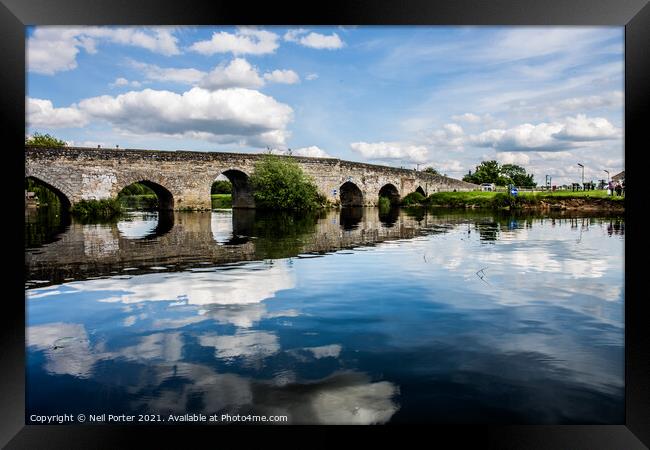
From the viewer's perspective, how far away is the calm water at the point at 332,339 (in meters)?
3.34

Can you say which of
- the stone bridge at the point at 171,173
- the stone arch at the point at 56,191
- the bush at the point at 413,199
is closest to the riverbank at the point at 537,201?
the bush at the point at 413,199

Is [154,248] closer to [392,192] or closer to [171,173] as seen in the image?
[171,173]

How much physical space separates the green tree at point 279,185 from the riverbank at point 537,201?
51.7 ft

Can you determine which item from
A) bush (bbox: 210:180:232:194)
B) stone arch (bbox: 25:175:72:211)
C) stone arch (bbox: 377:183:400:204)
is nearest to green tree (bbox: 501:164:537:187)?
stone arch (bbox: 377:183:400:204)

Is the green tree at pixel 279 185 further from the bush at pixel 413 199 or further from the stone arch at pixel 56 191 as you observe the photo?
the bush at pixel 413 199

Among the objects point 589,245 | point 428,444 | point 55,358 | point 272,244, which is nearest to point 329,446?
point 428,444

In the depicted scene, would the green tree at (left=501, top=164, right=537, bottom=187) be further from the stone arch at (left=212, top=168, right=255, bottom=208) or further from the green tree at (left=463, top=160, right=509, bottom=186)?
the stone arch at (left=212, top=168, right=255, bottom=208)

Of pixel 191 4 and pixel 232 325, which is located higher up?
pixel 191 4

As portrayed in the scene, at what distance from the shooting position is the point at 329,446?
274 cm

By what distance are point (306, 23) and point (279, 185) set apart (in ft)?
106

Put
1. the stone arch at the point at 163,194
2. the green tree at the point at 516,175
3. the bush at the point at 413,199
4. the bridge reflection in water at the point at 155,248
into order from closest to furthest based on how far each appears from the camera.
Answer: the bridge reflection in water at the point at 155,248 → the stone arch at the point at 163,194 → the bush at the point at 413,199 → the green tree at the point at 516,175
